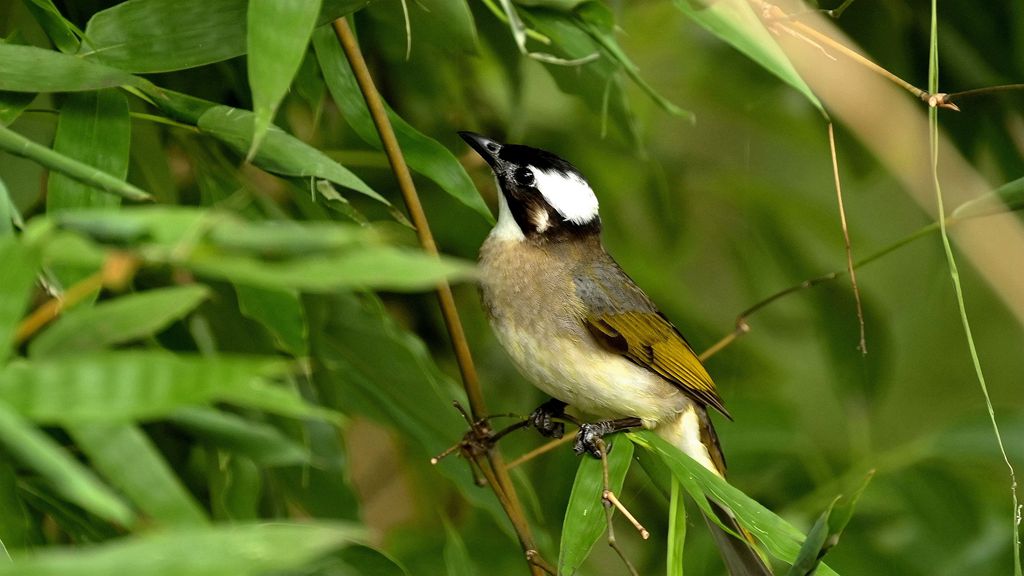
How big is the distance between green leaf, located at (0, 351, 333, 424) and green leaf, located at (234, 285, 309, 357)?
74cm

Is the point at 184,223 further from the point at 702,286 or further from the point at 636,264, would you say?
the point at 702,286

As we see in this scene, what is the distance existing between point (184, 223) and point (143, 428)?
1.13 metres

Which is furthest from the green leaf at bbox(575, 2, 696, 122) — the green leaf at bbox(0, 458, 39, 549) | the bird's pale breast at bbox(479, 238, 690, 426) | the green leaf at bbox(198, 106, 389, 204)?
the green leaf at bbox(0, 458, 39, 549)

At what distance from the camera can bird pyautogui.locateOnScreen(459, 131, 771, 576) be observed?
2.24 m

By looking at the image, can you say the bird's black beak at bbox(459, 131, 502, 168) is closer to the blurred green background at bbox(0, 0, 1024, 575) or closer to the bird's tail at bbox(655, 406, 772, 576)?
the blurred green background at bbox(0, 0, 1024, 575)

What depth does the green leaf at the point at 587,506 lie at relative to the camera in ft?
5.11

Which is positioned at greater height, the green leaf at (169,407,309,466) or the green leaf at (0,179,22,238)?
the green leaf at (0,179,22,238)

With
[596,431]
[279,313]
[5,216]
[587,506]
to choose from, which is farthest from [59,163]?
[596,431]

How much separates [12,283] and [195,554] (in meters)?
0.27

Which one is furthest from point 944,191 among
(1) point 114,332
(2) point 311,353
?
(1) point 114,332

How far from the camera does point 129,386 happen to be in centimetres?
89

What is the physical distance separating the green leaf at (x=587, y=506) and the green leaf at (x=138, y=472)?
0.61 m

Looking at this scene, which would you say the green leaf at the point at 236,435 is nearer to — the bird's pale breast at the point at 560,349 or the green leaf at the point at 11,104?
the green leaf at the point at 11,104

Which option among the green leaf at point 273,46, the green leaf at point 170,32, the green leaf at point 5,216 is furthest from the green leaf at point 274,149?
the green leaf at point 5,216
